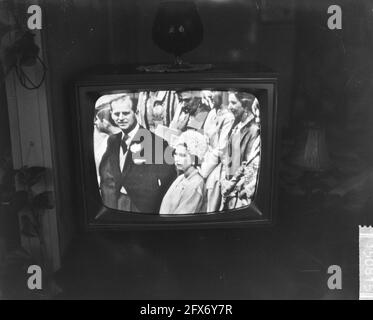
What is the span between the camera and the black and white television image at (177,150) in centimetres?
134

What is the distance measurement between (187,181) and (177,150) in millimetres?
91

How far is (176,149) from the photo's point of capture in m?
1.37

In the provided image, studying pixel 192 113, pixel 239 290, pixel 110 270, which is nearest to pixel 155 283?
pixel 110 270

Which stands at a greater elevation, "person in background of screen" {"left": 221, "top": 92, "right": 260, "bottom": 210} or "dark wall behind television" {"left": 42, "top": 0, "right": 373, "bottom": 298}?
"dark wall behind television" {"left": 42, "top": 0, "right": 373, "bottom": 298}

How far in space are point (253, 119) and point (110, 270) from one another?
1.96 feet

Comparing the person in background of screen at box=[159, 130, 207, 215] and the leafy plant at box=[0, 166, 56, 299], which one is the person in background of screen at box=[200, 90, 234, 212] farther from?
the leafy plant at box=[0, 166, 56, 299]

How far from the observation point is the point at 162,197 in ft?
4.65

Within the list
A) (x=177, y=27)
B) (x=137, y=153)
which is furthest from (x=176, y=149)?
(x=177, y=27)

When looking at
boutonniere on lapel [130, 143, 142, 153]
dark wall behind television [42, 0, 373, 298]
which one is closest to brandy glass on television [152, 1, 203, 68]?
dark wall behind television [42, 0, 373, 298]

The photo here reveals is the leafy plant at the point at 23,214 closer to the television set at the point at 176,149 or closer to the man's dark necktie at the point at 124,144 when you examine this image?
the television set at the point at 176,149

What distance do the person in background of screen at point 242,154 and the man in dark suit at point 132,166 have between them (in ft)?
0.52

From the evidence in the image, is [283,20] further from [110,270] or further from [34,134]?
[110,270]

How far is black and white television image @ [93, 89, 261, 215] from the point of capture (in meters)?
1.34

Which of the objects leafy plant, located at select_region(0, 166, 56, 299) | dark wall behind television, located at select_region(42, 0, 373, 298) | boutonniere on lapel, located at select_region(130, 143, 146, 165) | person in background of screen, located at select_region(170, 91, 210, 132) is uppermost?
dark wall behind television, located at select_region(42, 0, 373, 298)
